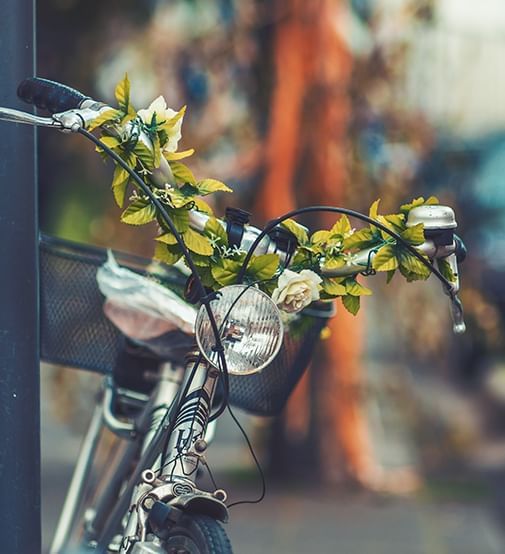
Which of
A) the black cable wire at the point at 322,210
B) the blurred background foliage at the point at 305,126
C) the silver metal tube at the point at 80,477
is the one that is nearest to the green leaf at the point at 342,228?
the black cable wire at the point at 322,210

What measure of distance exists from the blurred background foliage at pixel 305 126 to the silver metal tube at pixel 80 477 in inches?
129

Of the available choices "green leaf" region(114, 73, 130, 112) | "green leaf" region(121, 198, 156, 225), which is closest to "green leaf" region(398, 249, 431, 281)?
"green leaf" region(121, 198, 156, 225)

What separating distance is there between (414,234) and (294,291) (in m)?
0.27

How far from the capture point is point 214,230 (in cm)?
229

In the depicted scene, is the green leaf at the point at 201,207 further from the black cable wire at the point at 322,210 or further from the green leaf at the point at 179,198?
the black cable wire at the point at 322,210

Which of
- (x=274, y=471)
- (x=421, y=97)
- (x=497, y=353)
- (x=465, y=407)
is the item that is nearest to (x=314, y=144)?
(x=421, y=97)

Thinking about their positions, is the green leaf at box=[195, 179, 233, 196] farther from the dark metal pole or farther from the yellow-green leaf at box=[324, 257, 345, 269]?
the dark metal pole

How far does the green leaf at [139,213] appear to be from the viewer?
7.24 ft

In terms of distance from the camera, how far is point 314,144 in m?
6.66

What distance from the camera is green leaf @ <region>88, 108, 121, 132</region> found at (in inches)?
84.7

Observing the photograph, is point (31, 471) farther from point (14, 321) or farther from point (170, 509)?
point (170, 509)

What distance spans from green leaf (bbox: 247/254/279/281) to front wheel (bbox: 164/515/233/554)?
0.47 m

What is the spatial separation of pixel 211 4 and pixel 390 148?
53.2 inches

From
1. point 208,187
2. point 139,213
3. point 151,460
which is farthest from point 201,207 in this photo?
point 151,460
